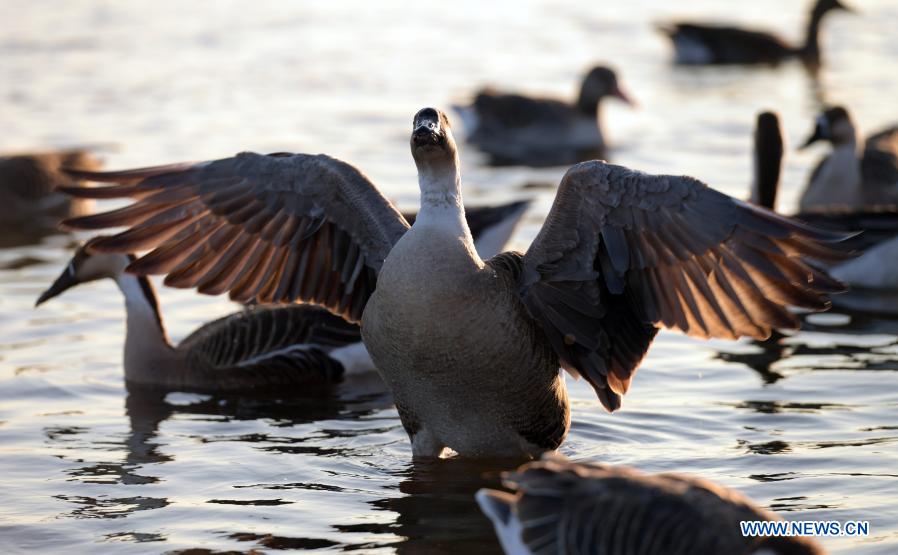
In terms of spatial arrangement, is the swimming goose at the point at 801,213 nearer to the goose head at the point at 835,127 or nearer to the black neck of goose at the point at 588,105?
the goose head at the point at 835,127

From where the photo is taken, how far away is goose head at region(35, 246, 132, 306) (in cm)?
1006

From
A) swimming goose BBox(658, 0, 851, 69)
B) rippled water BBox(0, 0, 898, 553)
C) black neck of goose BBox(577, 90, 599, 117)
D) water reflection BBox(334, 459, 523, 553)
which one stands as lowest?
water reflection BBox(334, 459, 523, 553)

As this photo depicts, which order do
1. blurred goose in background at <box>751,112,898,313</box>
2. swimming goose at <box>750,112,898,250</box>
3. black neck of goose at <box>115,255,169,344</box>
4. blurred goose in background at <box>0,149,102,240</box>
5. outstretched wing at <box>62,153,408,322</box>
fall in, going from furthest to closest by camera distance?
blurred goose in background at <box>0,149,102,240</box> < swimming goose at <box>750,112,898,250</box> < blurred goose in background at <box>751,112,898,313</box> < black neck of goose at <box>115,255,169,344</box> < outstretched wing at <box>62,153,408,322</box>

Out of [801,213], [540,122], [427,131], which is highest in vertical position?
[540,122]

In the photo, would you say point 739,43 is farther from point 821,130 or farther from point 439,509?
point 439,509

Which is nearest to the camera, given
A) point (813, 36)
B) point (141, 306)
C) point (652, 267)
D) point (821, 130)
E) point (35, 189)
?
point (652, 267)

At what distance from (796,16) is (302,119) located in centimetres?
1288

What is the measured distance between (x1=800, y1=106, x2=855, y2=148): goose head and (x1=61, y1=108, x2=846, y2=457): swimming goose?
6.99 meters

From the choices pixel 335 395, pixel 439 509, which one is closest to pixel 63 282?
pixel 335 395

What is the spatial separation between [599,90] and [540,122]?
2.85 ft

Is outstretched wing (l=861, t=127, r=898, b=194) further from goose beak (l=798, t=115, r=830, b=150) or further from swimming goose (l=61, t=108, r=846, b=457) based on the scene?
swimming goose (l=61, t=108, r=846, b=457)

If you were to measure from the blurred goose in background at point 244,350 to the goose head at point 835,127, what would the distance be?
6.16m

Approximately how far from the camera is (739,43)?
22.8 metres

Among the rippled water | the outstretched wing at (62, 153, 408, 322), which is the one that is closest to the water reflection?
the rippled water
